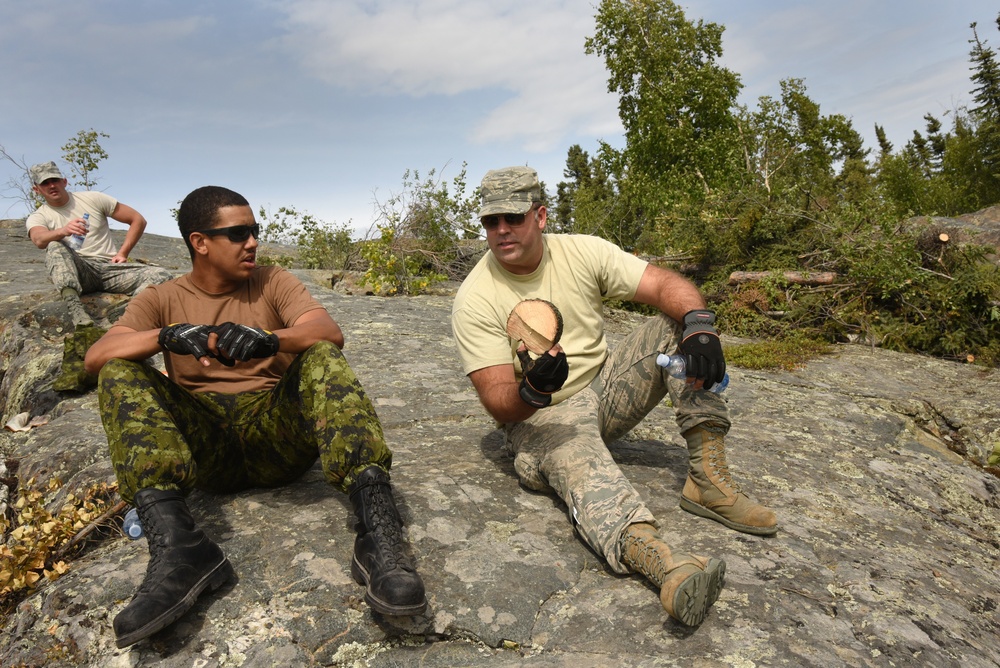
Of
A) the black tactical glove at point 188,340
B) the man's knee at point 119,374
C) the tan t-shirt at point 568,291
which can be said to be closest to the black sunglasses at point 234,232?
the black tactical glove at point 188,340

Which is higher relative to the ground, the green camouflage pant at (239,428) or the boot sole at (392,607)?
the green camouflage pant at (239,428)

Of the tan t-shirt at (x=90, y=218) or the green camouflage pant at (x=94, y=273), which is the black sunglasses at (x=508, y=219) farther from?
the tan t-shirt at (x=90, y=218)

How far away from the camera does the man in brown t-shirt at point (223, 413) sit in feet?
7.21

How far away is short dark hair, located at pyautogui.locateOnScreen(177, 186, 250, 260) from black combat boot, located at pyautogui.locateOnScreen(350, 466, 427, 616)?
1.42m

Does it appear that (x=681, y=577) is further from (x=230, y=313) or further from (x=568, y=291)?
(x=230, y=313)

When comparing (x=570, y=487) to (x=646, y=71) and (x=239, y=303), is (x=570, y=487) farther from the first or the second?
(x=646, y=71)

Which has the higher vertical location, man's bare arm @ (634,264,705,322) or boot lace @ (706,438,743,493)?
man's bare arm @ (634,264,705,322)

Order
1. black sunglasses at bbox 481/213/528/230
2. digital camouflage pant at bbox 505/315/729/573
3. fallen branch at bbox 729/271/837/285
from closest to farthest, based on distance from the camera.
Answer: digital camouflage pant at bbox 505/315/729/573
black sunglasses at bbox 481/213/528/230
fallen branch at bbox 729/271/837/285

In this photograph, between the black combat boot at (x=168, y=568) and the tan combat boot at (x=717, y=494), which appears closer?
the black combat boot at (x=168, y=568)

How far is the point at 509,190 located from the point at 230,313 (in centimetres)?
144

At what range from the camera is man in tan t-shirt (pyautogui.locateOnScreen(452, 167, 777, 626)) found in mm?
2613

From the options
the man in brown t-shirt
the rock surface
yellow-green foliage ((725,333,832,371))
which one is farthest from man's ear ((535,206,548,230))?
yellow-green foliage ((725,333,832,371))

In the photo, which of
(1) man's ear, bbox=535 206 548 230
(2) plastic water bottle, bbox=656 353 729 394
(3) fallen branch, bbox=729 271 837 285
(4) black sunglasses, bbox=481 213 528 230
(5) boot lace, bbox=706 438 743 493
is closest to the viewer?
(5) boot lace, bbox=706 438 743 493

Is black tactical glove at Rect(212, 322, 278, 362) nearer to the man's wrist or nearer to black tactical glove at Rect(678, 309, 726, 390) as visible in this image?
the man's wrist
